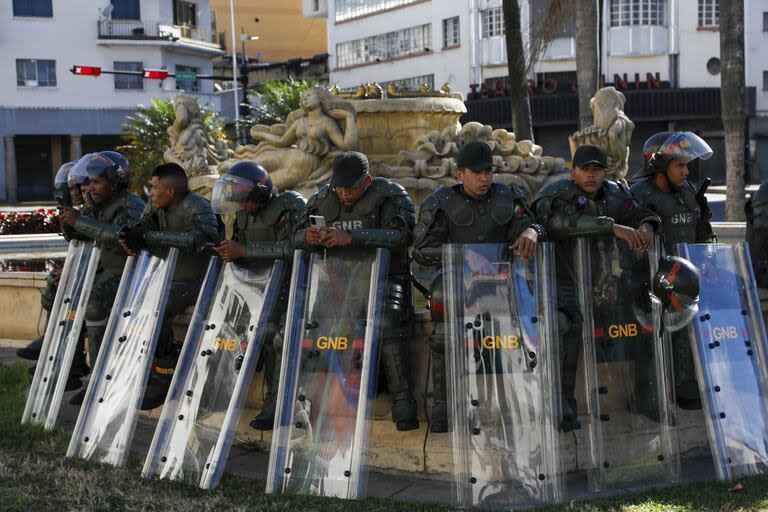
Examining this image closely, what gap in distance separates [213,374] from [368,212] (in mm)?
1274

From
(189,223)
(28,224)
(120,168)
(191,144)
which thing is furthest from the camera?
(28,224)

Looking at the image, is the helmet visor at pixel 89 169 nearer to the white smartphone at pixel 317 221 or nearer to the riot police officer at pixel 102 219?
the riot police officer at pixel 102 219

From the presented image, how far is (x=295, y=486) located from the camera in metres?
5.45

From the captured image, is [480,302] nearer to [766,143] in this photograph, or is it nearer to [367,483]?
[367,483]

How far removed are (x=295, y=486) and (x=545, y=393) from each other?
136 cm

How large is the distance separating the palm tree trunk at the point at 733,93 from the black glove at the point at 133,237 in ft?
36.2

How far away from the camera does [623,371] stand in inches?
221

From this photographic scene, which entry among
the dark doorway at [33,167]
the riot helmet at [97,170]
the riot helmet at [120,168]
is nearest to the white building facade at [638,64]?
the dark doorway at [33,167]

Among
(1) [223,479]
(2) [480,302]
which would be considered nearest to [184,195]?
(1) [223,479]

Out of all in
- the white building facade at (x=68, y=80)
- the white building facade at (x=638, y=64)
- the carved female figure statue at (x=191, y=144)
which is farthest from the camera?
the white building facade at (x=68, y=80)

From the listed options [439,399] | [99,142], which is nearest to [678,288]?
[439,399]

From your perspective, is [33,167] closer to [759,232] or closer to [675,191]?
[759,232]

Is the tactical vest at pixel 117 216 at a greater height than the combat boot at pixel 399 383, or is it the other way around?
the tactical vest at pixel 117 216

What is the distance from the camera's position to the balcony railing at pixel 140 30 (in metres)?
46.9
